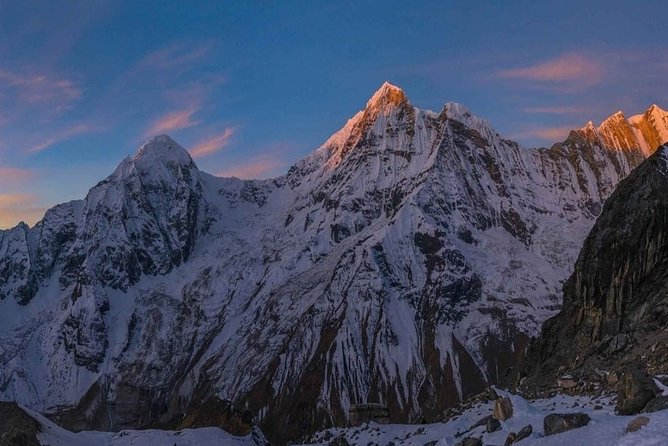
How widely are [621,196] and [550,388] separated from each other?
36.9 metres

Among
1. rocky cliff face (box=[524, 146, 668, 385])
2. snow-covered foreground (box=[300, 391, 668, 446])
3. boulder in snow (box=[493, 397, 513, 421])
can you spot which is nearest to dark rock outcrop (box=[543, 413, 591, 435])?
snow-covered foreground (box=[300, 391, 668, 446])

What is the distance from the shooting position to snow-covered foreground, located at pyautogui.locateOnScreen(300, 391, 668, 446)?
28.6m

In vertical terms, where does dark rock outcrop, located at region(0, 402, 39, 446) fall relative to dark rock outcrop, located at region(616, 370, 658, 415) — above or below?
above

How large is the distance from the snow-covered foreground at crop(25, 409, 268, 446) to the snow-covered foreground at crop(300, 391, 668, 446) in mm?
9869

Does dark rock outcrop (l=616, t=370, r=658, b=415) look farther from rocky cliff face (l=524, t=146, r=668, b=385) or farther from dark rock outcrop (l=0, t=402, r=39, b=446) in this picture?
dark rock outcrop (l=0, t=402, r=39, b=446)

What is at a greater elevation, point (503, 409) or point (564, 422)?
→ point (564, 422)

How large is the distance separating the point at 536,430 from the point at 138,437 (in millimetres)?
43303

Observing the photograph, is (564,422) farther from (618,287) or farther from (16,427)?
(618,287)

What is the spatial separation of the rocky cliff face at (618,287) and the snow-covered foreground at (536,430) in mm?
14930

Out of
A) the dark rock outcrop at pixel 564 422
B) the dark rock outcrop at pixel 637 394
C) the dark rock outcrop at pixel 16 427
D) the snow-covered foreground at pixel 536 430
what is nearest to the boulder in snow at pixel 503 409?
the snow-covered foreground at pixel 536 430

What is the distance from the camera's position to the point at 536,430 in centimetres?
3531

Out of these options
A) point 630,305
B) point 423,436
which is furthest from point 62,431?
point 630,305

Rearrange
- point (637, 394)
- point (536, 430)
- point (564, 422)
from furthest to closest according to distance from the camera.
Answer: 1. point (536, 430)
2. point (637, 394)
3. point (564, 422)

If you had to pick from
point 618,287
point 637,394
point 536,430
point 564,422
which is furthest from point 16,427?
point 618,287
